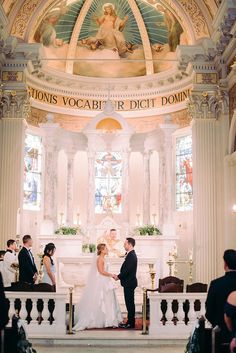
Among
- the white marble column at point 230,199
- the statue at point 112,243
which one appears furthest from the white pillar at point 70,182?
the white marble column at point 230,199

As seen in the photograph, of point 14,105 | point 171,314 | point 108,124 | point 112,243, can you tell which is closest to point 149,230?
point 112,243

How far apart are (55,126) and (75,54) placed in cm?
322

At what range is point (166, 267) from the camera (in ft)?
55.3

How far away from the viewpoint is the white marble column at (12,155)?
15555mm

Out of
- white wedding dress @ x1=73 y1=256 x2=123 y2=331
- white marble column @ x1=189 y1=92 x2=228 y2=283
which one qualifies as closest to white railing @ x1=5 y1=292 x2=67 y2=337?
white wedding dress @ x1=73 y1=256 x2=123 y2=331

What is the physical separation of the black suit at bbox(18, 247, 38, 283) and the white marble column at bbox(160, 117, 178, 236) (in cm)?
761

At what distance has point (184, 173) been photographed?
61.6 ft

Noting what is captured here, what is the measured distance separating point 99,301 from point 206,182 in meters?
6.49

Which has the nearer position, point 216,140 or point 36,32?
point 216,140

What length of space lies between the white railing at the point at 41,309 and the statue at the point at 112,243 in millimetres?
7135

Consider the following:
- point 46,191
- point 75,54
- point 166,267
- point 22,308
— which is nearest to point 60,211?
point 46,191

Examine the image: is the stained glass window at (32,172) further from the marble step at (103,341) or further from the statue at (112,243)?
the marble step at (103,341)

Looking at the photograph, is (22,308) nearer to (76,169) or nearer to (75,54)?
(76,169)

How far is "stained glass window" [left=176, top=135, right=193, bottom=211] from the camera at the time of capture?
18484 mm
